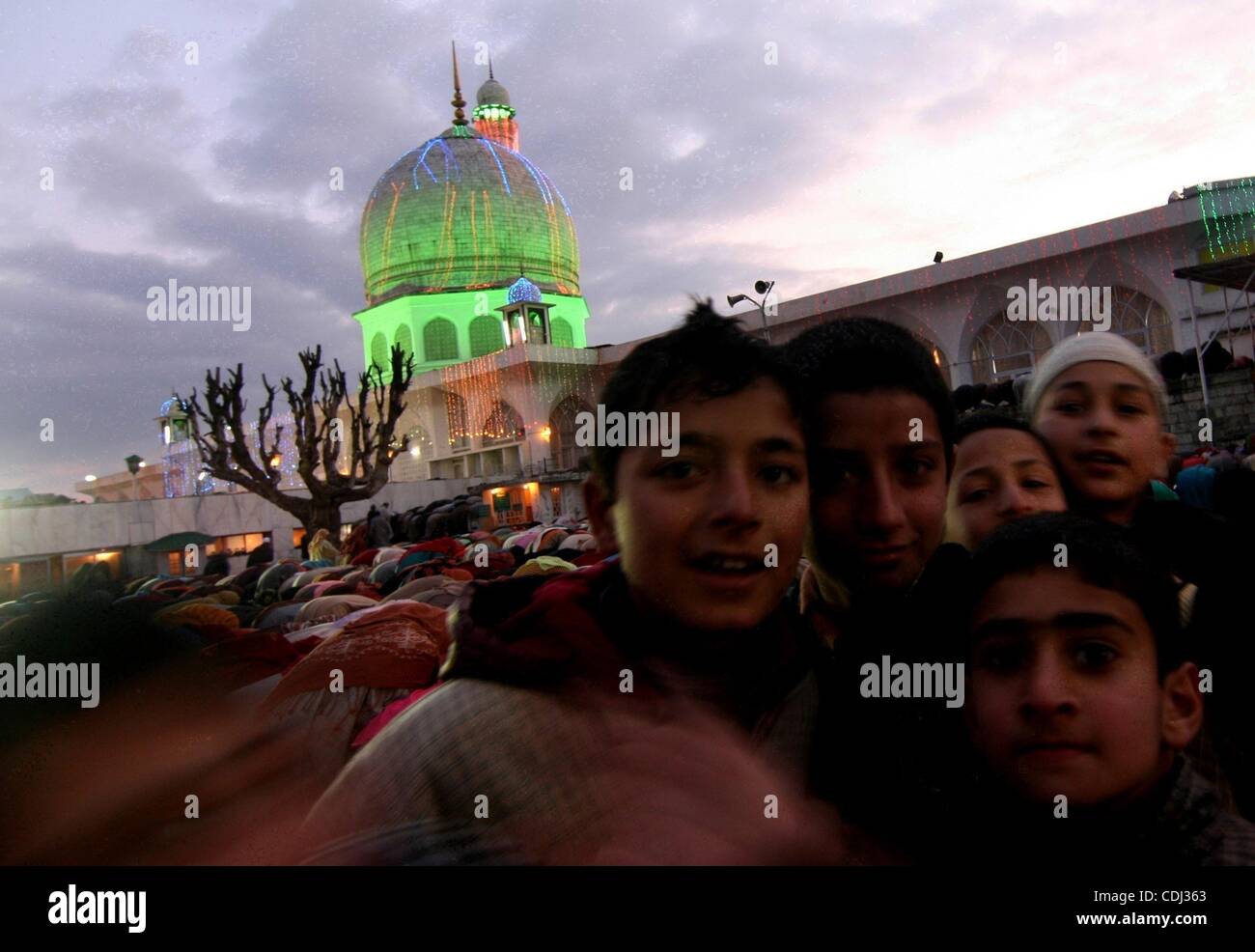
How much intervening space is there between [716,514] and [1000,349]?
24.6 metres

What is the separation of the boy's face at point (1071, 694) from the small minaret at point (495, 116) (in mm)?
41088

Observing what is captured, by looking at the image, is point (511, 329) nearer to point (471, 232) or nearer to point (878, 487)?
point (471, 232)

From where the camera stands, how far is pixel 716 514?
1151 mm

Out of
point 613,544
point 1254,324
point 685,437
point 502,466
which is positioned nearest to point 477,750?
point 613,544

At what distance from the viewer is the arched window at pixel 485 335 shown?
93.2 feet

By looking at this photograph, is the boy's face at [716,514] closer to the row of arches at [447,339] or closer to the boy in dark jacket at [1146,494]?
the boy in dark jacket at [1146,494]

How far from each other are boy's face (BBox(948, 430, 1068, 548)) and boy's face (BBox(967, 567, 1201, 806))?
40 centimetres

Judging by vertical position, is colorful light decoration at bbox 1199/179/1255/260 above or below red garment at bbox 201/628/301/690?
above

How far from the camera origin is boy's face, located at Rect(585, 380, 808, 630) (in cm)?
116

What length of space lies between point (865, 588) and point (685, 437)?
1.56 ft

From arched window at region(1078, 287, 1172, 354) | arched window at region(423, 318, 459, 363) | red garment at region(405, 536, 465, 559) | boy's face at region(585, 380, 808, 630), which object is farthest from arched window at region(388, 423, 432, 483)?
boy's face at region(585, 380, 808, 630)

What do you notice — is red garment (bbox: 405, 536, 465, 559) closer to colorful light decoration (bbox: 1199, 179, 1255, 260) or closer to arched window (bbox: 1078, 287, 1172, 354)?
colorful light decoration (bbox: 1199, 179, 1255, 260)
